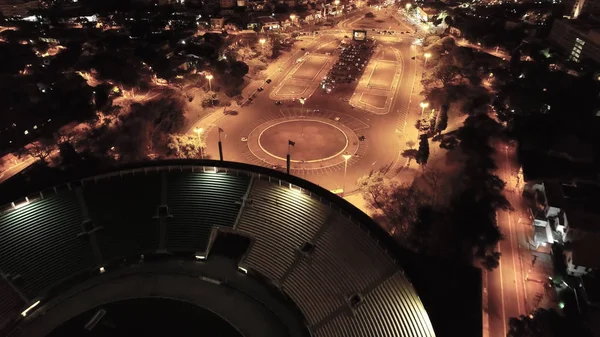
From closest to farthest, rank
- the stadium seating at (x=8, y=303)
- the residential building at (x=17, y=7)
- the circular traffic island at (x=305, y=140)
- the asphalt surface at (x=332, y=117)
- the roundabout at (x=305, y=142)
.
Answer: the stadium seating at (x=8, y=303) → the asphalt surface at (x=332, y=117) → the roundabout at (x=305, y=142) → the circular traffic island at (x=305, y=140) → the residential building at (x=17, y=7)

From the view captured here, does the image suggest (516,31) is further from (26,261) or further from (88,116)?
(26,261)

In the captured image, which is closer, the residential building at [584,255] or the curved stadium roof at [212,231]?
→ the curved stadium roof at [212,231]

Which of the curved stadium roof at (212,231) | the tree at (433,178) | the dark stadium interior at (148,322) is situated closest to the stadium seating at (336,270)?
Result: the curved stadium roof at (212,231)

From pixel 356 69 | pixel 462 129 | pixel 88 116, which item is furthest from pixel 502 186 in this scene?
pixel 88 116

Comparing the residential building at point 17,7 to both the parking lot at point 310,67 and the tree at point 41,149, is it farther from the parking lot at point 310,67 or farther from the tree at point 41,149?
the tree at point 41,149

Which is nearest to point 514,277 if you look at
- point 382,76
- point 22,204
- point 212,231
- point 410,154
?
point 410,154
